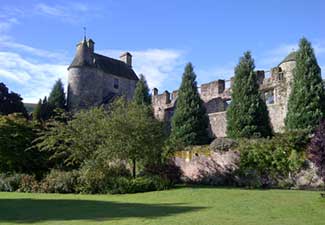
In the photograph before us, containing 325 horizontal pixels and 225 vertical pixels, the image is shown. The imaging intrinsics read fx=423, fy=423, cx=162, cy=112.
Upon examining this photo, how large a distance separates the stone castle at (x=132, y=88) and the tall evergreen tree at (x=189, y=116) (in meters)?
2.35

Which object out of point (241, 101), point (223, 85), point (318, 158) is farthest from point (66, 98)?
point (318, 158)

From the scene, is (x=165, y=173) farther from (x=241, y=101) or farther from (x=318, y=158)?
(x=318, y=158)

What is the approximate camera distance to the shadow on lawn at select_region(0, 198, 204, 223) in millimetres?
10664

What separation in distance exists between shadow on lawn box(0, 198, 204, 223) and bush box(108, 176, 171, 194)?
166 inches

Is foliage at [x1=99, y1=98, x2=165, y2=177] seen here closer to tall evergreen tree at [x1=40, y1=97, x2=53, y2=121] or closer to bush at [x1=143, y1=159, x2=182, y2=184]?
bush at [x1=143, y1=159, x2=182, y2=184]

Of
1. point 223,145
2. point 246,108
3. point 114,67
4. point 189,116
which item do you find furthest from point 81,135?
point 114,67

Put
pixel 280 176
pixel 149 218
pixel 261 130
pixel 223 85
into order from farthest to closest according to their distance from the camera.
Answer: pixel 223 85 < pixel 261 130 < pixel 280 176 < pixel 149 218

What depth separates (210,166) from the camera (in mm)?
20453

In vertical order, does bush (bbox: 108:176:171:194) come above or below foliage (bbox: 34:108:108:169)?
below

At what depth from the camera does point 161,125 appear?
20.7 m

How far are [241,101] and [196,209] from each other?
47.6ft

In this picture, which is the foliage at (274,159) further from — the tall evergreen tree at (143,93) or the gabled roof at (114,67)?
Answer: the gabled roof at (114,67)

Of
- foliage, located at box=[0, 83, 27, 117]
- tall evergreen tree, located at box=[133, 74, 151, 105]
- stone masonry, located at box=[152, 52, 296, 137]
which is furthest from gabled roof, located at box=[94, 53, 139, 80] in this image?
stone masonry, located at box=[152, 52, 296, 137]

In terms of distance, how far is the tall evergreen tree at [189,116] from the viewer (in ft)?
91.0
